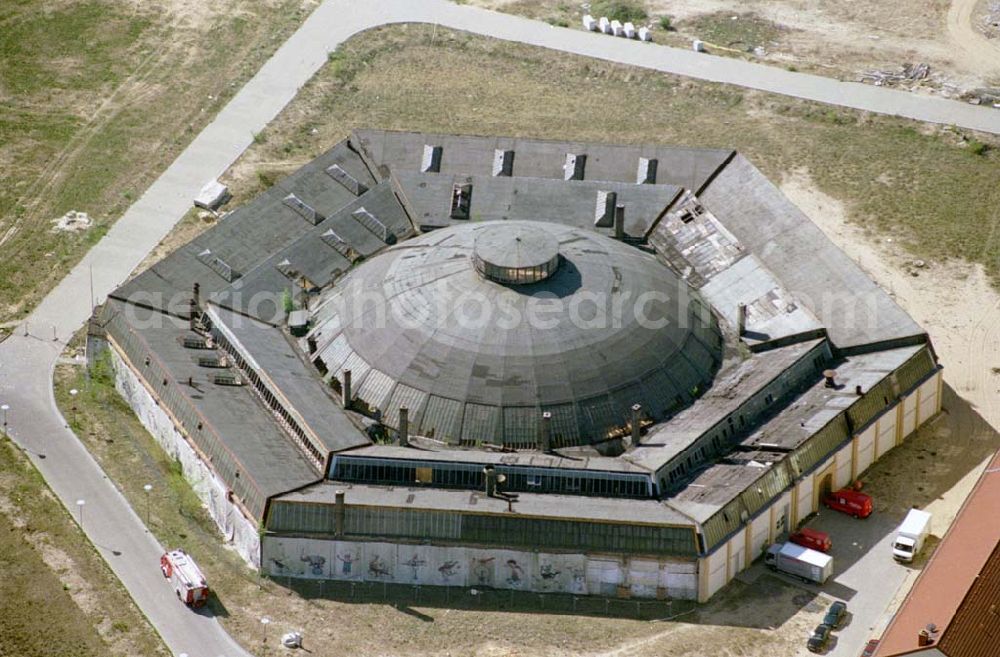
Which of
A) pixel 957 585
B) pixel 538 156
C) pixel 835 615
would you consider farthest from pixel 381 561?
pixel 538 156

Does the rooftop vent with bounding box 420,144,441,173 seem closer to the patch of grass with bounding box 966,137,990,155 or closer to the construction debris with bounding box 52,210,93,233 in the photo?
the construction debris with bounding box 52,210,93,233

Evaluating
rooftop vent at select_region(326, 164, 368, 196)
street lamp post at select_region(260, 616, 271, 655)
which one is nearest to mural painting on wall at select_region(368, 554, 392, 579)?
street lamp post at select_region(260, 616, 271, 655)

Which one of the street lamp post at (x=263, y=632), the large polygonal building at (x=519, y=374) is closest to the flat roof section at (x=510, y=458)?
the large polygonal building at (x=519, y=374)

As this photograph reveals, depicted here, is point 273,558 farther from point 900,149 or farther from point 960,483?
point 900,149

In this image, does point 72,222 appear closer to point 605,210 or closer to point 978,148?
point 605,210

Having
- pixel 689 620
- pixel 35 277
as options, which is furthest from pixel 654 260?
pixel 35 277
